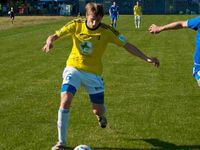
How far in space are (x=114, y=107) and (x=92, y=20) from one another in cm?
379

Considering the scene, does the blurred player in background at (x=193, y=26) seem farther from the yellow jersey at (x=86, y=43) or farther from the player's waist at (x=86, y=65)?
the player's waist at (x=86, y=65)

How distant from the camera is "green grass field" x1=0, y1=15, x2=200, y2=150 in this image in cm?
834

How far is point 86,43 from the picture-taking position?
7.79m

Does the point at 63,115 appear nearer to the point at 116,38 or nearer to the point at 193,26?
A: the point at 116,38

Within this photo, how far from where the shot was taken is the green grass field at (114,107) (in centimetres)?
834

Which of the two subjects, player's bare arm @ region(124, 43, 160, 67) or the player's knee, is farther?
player's bare arm @ region(124, 43, 160, 67)

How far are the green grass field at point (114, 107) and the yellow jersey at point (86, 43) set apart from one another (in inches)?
50.4

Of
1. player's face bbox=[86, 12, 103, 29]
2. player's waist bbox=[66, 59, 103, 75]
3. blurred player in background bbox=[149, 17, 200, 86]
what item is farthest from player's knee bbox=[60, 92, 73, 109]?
blurred player in background bbox=[149, 17, 200, 86]

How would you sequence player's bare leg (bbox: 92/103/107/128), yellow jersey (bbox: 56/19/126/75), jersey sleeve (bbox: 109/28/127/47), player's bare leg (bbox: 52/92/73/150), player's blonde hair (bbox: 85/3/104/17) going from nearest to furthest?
1. player's blonde hair (bbox: 85/3/104/17)
2. player's bare leg (bbox: 52/92/73/150)
3. yellow jersey (bbox: 56/19/126/75)
4. jersey sleeve (bbox: 109/28/127/47)
5. player's bare leg (bbox: 92/103/107/128)

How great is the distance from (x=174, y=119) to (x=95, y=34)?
9.58ft

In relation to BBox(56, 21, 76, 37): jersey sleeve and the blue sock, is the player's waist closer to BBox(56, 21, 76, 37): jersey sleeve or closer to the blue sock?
BBox(56, 21, 76, 37): jersey sleeve

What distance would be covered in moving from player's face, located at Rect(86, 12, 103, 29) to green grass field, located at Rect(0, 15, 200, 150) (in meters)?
1.88

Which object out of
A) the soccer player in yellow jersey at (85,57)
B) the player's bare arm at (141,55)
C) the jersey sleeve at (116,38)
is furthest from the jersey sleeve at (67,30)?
the player's bare arm at (141,55)

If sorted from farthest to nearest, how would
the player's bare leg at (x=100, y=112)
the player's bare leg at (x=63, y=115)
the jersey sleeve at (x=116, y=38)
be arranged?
the player's bare leg at (x=100, y=112) < the jersey sleeve at (x=116, y=38) < the player's bare leg at (x=63, y=115)
